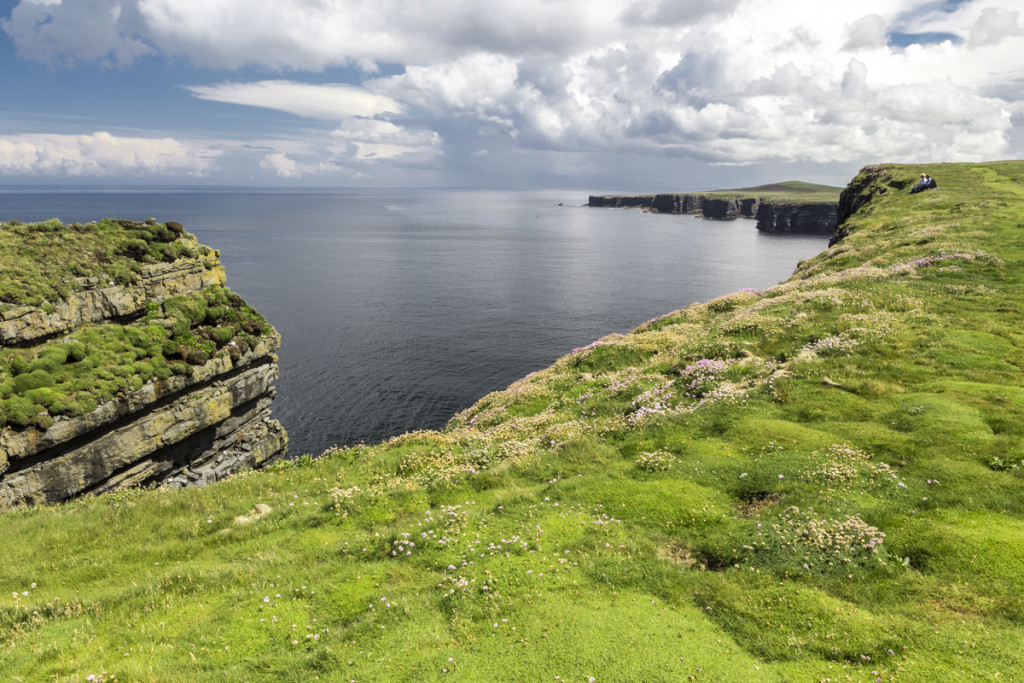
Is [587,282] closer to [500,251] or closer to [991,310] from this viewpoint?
[500,251]

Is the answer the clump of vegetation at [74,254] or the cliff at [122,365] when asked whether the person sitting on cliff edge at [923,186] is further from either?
the clump of vegetation at [74,254]

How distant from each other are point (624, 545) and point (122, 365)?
40.2 meters

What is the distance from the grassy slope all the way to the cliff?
16.9 metres

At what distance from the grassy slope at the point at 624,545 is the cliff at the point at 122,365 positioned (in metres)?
16.9

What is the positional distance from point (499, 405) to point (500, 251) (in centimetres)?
16333

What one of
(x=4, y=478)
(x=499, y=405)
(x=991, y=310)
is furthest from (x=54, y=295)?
(x=991, y=310)

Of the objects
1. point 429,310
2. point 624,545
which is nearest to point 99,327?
point 624,545

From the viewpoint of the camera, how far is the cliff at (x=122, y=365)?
31.8m

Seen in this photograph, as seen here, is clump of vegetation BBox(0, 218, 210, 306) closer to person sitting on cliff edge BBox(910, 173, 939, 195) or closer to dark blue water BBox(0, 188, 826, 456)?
dark blue water BBox(0, 188, 826, 456)

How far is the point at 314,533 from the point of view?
15055 mm

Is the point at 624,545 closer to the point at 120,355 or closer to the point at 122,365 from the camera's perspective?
the point at 122,365

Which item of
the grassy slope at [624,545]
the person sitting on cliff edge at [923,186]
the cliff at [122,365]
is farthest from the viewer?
the person sitting on cliff edge at [923,186]

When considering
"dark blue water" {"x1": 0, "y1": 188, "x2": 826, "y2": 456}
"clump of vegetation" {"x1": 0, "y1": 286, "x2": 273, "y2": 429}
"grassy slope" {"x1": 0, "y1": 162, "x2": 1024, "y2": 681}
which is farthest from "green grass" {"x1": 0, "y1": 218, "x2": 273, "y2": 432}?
"grassy slope" {"x1": 0, "y1": 162, "x2": 1024, "y2": 681}

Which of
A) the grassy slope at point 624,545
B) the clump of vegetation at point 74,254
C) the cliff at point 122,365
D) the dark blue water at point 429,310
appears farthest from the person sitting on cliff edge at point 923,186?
the clump of vegetation at point 74,254
